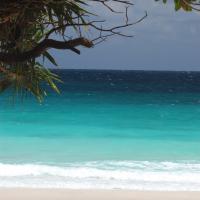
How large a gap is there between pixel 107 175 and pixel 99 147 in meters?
4.75

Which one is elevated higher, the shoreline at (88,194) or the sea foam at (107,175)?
the shoreline at (88,194)

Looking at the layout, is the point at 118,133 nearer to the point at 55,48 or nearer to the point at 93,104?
the point at 93,104

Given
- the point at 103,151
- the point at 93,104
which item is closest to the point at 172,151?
the point at 103,151

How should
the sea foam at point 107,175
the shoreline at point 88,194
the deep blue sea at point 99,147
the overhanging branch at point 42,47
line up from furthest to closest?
1. the deep blue sea at point 99,147
2. the sea foam at point 107,175
3. the shoreline at point 88,194
4. the overhanging branch at point 42,47

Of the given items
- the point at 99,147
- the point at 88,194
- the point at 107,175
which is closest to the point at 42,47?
the point at 88,194

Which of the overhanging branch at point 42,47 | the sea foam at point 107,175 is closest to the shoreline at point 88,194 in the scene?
the sea foam at point 107,175

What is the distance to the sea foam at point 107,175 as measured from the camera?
8188mm

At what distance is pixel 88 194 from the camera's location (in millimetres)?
6898

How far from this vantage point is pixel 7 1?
1.98 m

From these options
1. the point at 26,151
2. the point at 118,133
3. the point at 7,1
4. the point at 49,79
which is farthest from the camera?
the point at 118,133

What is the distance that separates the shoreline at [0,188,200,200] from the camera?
6.68m

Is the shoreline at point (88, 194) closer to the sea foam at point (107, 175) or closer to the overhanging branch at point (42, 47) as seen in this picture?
the sea foam at point (107, 175)

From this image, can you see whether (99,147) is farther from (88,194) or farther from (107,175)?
(88,194)

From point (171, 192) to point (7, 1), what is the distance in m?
5.50
